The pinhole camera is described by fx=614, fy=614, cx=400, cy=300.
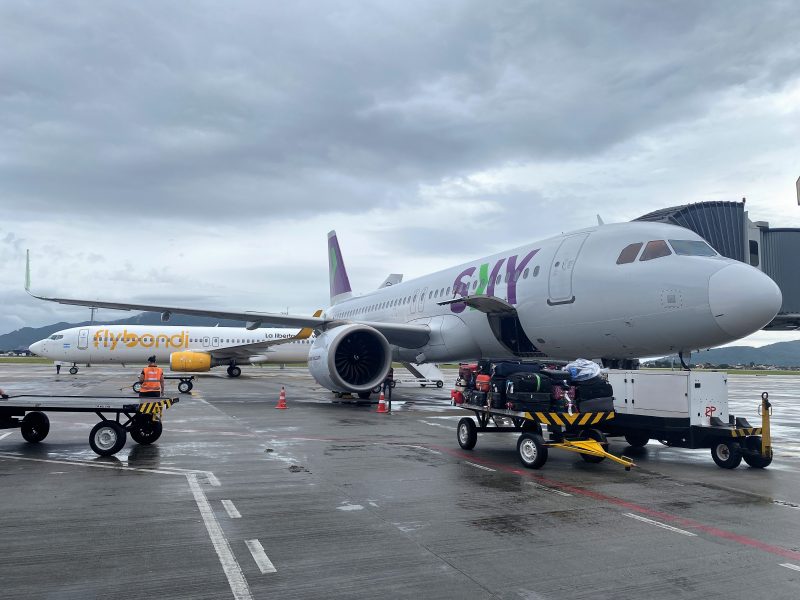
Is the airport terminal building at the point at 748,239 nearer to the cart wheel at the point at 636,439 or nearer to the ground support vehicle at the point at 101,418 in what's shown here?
the cart wheel at the point at 636,439

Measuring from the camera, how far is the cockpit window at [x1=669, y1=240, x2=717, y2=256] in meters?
10.9

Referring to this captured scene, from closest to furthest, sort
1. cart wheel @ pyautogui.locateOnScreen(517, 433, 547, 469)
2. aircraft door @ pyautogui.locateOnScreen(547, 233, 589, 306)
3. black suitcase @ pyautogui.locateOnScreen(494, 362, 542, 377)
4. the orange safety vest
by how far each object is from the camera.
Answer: cart wheel @ pyautogui.locateOnScreen(517, 433, 547, 469)
black suitcase @ pyautogui.locateOnScreen(494, 362, 542, 377)
aircraft door @ pyautogui.locateOnScreen(547, 233, 589, 306)
the orange safety vest

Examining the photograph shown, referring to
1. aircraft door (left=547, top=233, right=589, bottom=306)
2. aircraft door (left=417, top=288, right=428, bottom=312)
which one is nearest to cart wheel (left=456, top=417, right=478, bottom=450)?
aircraft door (left=547, top=233, right=589, bottom=306)

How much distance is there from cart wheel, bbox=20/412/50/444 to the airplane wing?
7.38 metres

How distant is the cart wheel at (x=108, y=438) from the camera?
939 centimetres

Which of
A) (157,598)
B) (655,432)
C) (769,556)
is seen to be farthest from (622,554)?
(655,432)

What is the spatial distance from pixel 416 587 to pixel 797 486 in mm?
5995

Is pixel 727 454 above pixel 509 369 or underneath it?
underneath

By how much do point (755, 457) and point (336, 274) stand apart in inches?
Result: 1002

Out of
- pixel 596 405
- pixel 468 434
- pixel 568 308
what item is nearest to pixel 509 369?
pixel 468 434

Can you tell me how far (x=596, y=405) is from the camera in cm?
927

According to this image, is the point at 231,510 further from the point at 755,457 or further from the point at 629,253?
the point at 629,253

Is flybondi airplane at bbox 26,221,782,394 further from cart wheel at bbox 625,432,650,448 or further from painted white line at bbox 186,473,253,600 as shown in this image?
painted white line at bbox 186,473,253,600

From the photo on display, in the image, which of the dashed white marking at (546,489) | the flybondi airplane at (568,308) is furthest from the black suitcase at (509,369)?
the dashed white marking at (546,489)
